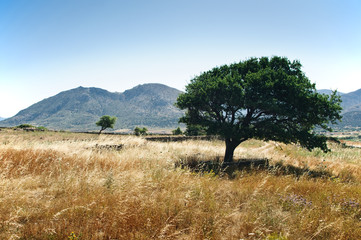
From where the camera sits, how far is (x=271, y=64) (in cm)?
1299

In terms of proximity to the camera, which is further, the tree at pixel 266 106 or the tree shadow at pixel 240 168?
the tree at pixel 266 106

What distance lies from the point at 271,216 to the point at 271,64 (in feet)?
37.6

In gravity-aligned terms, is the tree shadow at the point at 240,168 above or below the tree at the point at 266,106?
below

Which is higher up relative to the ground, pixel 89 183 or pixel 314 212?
pixel 89 183

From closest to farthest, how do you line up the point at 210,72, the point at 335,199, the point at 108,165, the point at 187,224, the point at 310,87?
the point at 187,224 → the point at 335,199 → the point at 108,165 → the point at 310,87 → the point at 210,72

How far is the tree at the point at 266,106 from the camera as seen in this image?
10414 millimetres

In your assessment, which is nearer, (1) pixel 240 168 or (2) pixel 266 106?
(1) pixel 240 168

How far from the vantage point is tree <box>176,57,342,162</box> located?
34.2ft

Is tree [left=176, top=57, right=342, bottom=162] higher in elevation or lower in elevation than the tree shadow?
higher

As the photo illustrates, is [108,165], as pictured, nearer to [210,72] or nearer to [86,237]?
[86,237]

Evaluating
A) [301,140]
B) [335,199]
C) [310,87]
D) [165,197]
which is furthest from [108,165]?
[310,87]

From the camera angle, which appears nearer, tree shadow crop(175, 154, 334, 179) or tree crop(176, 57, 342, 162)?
tree shadow crop(175, 154, 334, 179)

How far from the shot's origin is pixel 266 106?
1030 centimetres

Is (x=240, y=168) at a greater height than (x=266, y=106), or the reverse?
(x=266, y=106)
